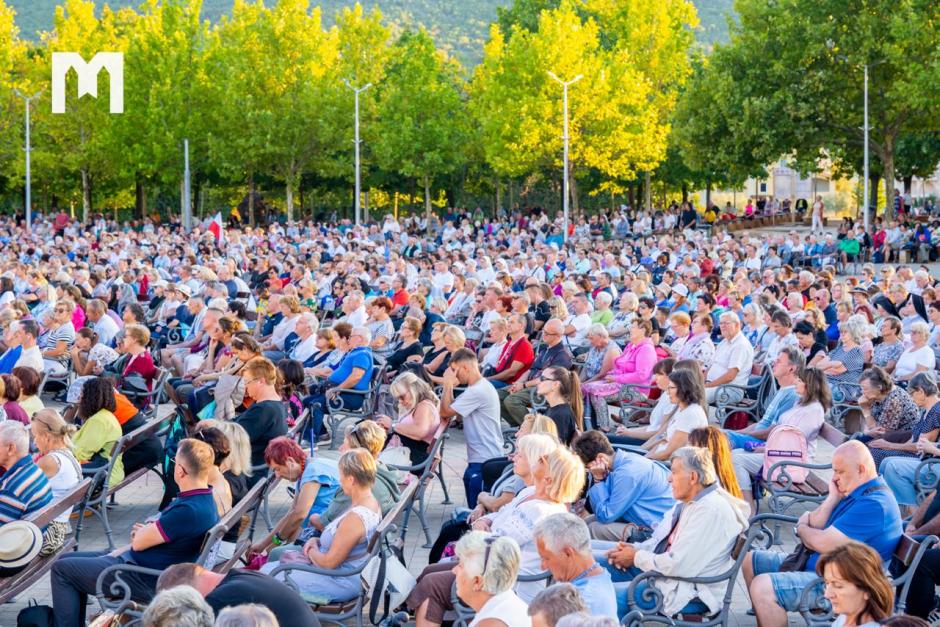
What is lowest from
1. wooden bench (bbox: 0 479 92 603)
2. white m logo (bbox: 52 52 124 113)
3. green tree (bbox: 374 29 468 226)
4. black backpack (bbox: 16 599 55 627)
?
black backpack (bbox: 16 599 55 627)

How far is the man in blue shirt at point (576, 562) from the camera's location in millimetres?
5742

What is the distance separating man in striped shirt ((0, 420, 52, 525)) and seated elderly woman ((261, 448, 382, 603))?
1.50 meters

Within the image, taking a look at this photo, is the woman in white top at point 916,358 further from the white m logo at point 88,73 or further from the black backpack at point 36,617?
the white m logo at point 88,73

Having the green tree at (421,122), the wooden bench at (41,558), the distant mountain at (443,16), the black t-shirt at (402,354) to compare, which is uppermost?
the distant mountain at (443,16)

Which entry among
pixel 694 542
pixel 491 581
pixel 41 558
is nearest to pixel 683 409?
pixel 694 542

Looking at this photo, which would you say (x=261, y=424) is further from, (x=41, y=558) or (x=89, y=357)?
(x=89, y=357)

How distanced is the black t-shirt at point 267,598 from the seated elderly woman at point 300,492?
69.7 inches

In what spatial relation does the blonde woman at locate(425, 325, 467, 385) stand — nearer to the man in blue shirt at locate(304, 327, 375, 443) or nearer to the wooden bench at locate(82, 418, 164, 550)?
the man in blue shirt at locate(304, 327, 375, 443)

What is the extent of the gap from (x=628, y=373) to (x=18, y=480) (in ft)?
20.2

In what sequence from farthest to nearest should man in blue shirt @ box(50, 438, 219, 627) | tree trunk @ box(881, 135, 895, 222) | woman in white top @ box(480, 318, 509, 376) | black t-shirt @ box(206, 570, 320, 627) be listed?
tree trunk @ box(881, 135, 895, 222)
woman in white top @ box(480, 318, 509, 376)
man in blue shirt @ box(50, 438, 219, 627)
black t-shirt @ box(206, 570, 320, 627)

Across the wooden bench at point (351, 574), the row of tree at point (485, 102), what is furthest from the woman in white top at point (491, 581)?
the row of tree at point (485, 102)

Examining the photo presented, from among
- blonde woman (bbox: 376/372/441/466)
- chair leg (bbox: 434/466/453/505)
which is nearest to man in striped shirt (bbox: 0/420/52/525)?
blonde woman (bbox: 376/372/441/466)

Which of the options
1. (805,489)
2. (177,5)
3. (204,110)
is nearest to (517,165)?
(204,110)

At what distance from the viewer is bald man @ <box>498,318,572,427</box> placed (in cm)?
1186
